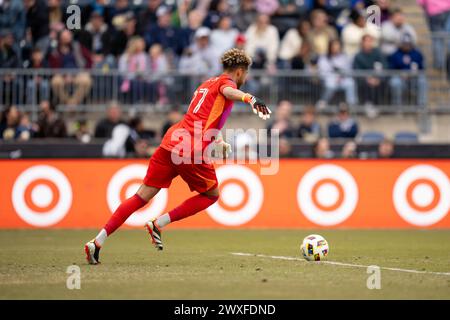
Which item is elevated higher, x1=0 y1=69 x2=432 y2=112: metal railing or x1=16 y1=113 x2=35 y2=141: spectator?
x1=0 y1=69 x2=432 y2=112: metal railing

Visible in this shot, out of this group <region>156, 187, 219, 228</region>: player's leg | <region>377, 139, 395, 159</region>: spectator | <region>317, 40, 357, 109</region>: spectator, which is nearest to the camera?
<region>156, 187, 219, 228</region>: player's leg

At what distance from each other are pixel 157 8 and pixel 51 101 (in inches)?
139

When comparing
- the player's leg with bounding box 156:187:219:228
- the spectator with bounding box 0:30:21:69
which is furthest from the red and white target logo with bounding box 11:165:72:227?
the player's leg with bounding box 156:187:219:228

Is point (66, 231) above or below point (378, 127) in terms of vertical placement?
below

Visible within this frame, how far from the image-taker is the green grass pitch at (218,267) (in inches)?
351

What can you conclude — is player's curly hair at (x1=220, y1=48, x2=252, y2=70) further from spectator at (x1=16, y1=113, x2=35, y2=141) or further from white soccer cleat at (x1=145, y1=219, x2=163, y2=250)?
spectator at (x1=16, y1=113, x2=35, y2=141)

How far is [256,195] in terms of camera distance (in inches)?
720

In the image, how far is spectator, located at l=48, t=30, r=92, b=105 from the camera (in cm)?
2192

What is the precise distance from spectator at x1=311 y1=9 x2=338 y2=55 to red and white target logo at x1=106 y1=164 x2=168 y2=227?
6.40 m

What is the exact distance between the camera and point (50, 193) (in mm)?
18141

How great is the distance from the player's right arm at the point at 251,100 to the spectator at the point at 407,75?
1197 cm

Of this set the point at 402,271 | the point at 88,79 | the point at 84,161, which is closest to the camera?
the point at 402,271
